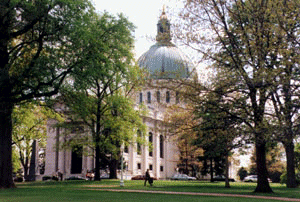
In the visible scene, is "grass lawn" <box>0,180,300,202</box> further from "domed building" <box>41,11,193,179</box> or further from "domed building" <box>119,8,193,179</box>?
"domed building" <box>119,8,193,179</box>

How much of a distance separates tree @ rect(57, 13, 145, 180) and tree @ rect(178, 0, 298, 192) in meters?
6.23

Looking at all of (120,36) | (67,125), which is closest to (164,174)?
(67,125)

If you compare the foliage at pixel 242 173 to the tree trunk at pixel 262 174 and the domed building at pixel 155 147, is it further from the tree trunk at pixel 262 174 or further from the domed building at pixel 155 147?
the tree trunk at pixel 262 174

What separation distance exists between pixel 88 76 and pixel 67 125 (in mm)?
17581

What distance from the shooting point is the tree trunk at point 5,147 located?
1193 inches

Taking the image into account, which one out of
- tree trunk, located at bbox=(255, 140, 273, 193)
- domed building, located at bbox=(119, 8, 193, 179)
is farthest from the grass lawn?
domed building, located at bbox=(119, 8, 193, 179)

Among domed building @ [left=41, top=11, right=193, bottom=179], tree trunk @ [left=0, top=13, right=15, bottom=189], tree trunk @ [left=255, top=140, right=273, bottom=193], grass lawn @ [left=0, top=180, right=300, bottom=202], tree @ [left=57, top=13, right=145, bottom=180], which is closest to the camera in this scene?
grass lawn @ [left=0, top=180, right=300, bottom=202]

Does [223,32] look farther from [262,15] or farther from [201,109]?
[201,109]

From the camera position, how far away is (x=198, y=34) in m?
27.0

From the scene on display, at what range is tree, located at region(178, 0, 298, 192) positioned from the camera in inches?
944

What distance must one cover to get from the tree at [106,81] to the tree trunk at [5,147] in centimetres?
483

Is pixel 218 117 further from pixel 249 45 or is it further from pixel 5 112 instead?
pixel 5 112

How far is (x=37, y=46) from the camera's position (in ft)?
101

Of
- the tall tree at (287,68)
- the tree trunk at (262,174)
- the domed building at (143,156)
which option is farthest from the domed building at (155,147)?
the tall tree at (287,68)
